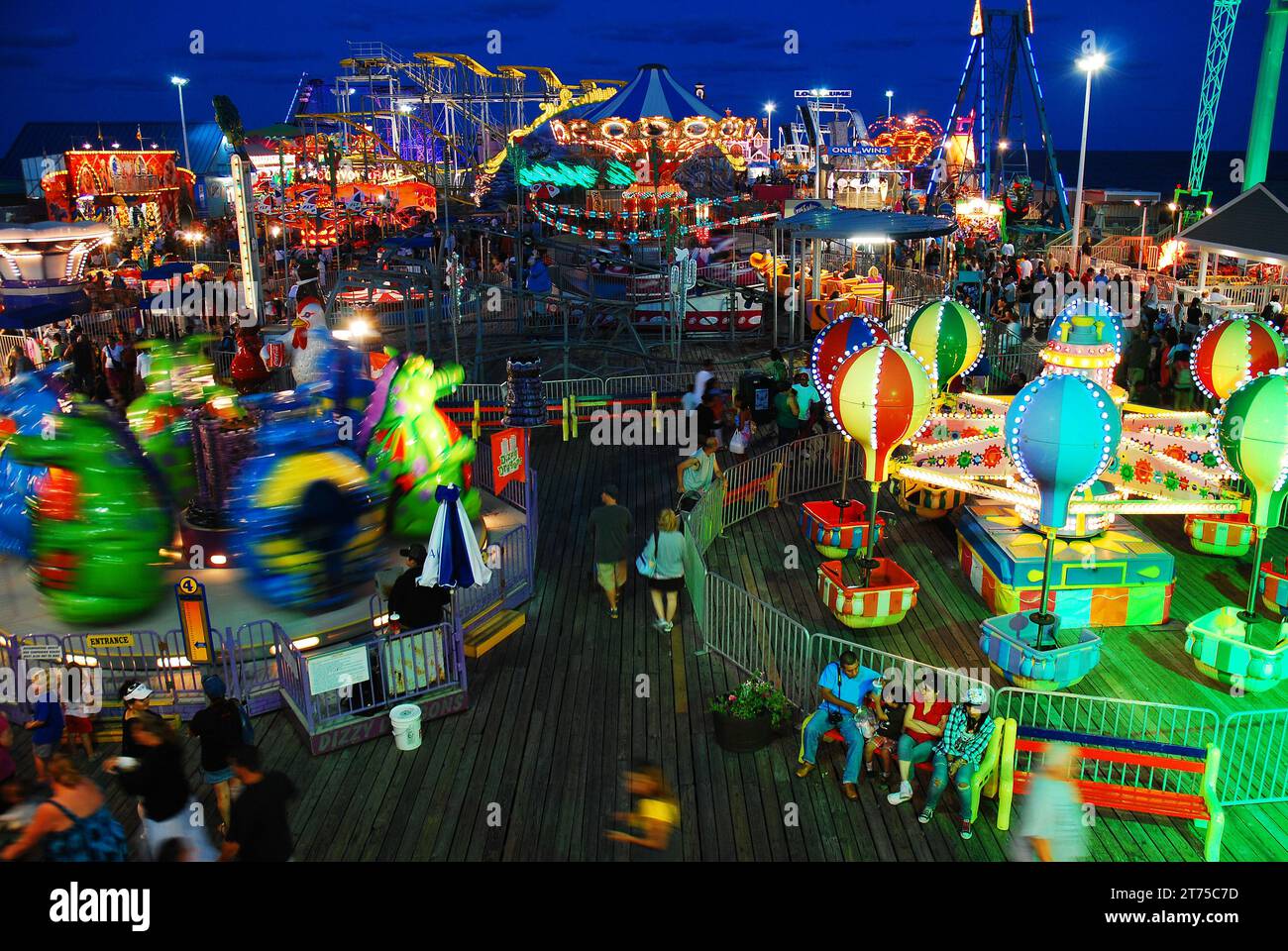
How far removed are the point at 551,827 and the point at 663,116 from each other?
19.9 meters

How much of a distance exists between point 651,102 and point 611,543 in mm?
16781

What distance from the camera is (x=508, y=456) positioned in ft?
44.9

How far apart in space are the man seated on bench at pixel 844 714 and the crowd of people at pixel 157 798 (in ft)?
13.2

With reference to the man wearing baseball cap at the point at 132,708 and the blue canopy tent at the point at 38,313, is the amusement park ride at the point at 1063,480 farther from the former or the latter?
the blue canopy tent at the point at 38,313

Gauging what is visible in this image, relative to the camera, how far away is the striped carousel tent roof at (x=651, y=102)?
80.7ft

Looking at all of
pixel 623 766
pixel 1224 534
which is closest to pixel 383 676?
pixel 623 766

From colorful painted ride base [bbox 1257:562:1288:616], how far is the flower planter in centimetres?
588

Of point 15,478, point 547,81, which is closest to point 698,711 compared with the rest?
point 15,478

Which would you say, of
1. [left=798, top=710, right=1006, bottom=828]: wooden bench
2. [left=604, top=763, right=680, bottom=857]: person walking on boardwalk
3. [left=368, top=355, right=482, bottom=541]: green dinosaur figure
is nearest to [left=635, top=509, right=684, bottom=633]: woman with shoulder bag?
[left=604, top=763, right=680, bottom=857]: person walking on boardwalk

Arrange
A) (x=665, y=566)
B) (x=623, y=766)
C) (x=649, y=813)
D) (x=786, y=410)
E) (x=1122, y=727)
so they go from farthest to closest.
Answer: (x=786, y=410), (x=665, y=566), (x=1122, y=727), (x=623, y=766), (x=649, y=813)

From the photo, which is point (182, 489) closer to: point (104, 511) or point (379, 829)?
point (104, 511)
